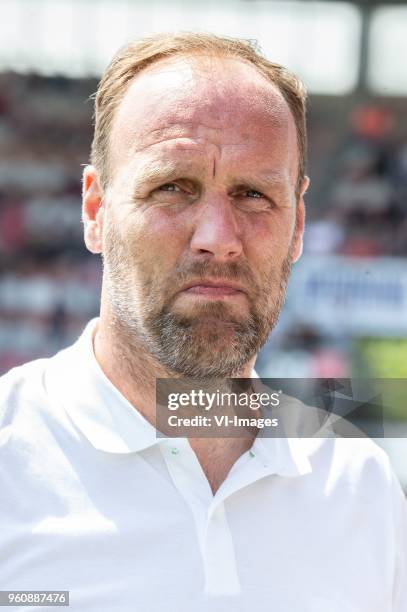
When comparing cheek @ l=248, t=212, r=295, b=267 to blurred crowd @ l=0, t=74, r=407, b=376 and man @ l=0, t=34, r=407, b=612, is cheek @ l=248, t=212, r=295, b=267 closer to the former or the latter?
man @ l=0, t=34, r=407, b=612

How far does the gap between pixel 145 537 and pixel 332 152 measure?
10.6 meters

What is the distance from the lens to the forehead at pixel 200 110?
123cm

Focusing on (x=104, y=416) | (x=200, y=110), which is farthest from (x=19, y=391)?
(x=200, y=110)

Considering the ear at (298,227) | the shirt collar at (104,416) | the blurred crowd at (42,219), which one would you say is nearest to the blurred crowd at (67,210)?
the blurred crowd at (42,219)

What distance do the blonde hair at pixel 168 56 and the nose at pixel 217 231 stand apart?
197mm

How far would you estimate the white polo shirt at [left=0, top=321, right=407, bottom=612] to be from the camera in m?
1.12

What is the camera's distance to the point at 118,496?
116cm

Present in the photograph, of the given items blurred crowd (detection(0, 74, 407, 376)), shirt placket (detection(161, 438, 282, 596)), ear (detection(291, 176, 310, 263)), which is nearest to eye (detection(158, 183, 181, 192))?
ear (detection(291, 176, 310, 263))

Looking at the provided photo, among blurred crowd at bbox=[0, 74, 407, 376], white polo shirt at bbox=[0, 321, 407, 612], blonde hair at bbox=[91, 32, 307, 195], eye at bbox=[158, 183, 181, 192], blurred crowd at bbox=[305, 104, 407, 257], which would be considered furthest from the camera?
blurred crowd at bbox=[305, 104, 407, 257]

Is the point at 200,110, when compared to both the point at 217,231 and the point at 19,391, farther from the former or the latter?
the point at 19,391

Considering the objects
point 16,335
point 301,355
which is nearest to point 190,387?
point 301,355

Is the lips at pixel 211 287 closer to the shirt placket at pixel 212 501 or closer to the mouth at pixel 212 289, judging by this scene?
the mouth at pixel 212 289

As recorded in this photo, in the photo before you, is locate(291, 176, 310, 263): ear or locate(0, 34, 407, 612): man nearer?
locate(0, 34, 407, 612): man

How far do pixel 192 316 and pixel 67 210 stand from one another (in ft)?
31.1
